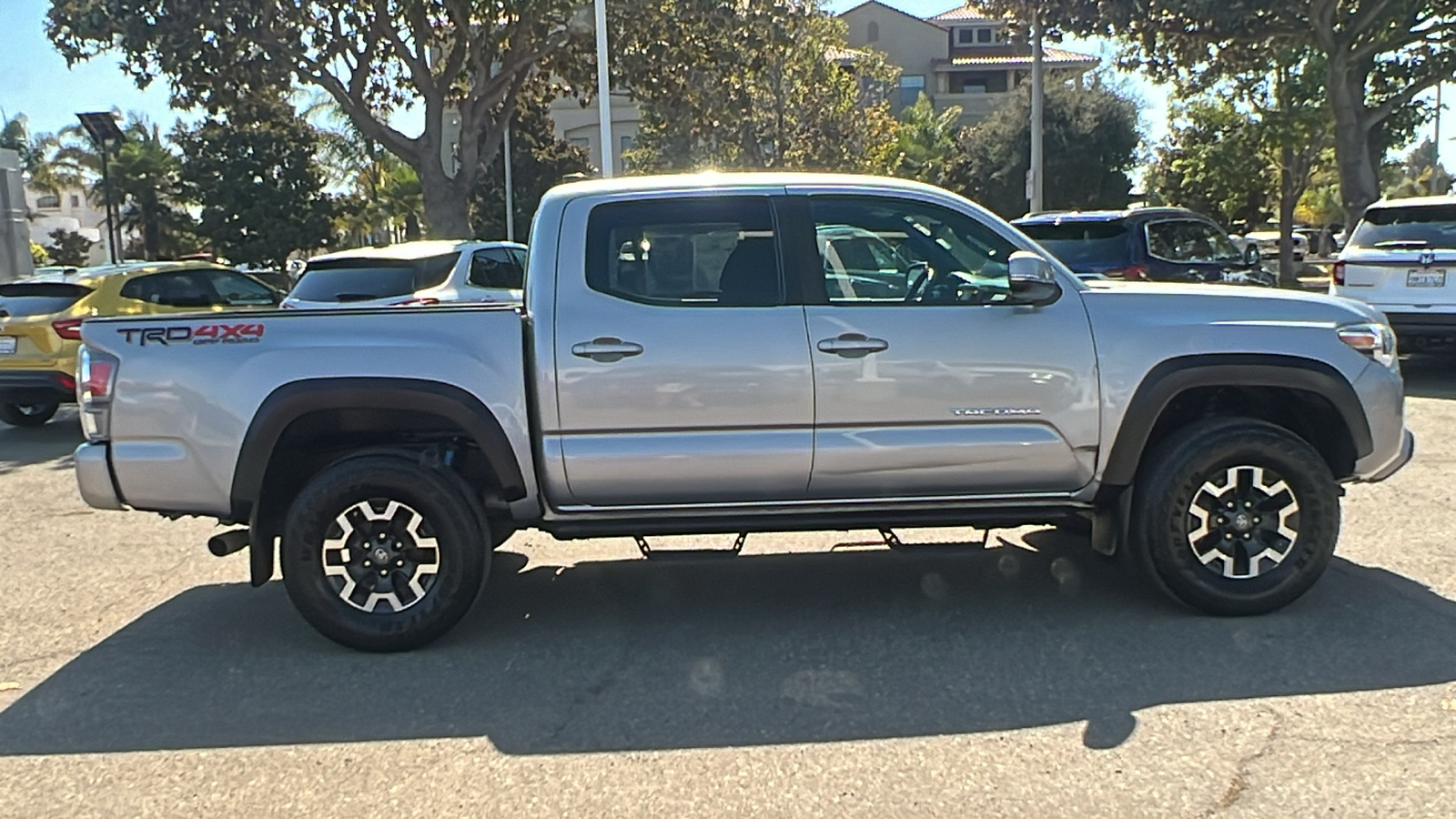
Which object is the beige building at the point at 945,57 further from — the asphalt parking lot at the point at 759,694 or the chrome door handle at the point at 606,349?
the chrome door handle at the point at 606,349

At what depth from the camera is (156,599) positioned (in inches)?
225

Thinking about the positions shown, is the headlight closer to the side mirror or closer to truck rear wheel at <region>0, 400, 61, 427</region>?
the side mirror

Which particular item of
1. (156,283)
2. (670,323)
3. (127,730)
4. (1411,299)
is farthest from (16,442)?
(1411,299)

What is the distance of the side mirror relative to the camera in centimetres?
468

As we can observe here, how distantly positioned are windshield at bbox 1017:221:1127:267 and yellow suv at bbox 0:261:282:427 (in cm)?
784

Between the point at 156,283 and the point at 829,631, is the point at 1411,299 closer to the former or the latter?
the point at 829,631

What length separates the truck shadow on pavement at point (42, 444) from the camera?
971 cm

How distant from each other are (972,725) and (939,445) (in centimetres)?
125

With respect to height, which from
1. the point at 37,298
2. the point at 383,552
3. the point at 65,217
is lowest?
the point at 383,552

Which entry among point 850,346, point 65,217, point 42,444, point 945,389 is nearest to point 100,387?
point 850,346

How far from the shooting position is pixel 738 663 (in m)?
4.66

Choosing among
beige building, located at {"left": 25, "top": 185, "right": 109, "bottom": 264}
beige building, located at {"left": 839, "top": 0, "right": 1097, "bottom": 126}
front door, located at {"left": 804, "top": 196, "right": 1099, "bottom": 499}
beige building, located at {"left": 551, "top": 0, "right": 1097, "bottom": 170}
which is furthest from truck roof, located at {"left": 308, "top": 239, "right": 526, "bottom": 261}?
beige building, located at {"left": 25, "top": 185, "right": 109, "bottom": 264}

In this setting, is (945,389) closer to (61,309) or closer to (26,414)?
(61,309)

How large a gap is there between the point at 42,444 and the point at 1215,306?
33.3 feet
